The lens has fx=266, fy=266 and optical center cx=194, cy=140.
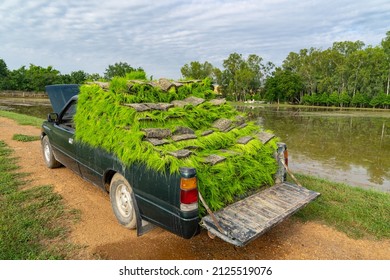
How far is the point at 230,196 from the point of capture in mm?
3064

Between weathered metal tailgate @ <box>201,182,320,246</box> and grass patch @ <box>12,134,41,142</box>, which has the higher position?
grass patch @ <box>12,134,41,142</box>

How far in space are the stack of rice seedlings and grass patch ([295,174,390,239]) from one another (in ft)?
3.63

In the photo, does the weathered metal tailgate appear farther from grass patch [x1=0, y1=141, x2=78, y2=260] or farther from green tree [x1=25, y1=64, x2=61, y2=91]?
green tree [x1=25, y1=64, x2=61, y2=91]

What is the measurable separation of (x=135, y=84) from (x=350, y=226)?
142 inches

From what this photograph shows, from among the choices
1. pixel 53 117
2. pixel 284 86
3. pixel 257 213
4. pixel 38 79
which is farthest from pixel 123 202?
pixel 38 79

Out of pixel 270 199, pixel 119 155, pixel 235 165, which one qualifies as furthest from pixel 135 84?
pixel 270 199

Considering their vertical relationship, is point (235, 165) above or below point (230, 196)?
above

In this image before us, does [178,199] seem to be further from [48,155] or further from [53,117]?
[48,155]

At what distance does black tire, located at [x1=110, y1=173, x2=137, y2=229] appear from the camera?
10.9 ft

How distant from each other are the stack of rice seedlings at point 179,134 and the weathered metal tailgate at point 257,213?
5.3 inches

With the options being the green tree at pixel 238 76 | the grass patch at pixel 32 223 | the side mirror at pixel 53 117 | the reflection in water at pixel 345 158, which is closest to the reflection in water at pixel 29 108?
the side mirror at pixel 53 117

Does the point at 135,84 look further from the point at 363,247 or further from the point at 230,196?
the point at 363,247

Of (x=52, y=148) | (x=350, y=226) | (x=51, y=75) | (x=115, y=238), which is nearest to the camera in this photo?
(x=115, y=238)


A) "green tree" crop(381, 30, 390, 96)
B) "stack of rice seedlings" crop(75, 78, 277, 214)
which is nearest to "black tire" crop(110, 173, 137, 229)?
"stack of rice seedlings" crop(75, 78, 277, 214)
